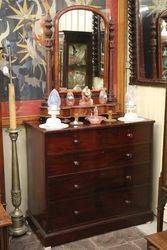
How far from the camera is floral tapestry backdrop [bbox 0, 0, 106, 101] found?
2809 millimetres

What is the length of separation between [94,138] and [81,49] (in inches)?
33.1

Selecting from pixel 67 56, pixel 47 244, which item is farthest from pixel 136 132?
pixel 47 244

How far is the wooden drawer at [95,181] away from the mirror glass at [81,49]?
0.81 metres

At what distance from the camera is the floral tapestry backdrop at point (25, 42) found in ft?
9.21

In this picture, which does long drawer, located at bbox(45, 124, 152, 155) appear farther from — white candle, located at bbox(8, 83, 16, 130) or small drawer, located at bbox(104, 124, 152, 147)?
white candle, located at bbox(8, 83, 16, 130)

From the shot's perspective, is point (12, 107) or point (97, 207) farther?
point (97, 207)

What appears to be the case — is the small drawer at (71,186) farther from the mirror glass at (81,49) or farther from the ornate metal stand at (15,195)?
the mirror glass at (81,49)

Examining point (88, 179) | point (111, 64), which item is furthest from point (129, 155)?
point (111, 64)

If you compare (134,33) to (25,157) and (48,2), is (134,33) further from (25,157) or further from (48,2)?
(25,157)

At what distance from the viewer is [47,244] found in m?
2.70

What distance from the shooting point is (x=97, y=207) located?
2.87 metres

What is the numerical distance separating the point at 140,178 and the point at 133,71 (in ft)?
3.29

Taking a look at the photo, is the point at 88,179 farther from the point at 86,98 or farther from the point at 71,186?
the point at 86,98

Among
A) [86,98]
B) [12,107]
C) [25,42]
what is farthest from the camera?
[86,98]
